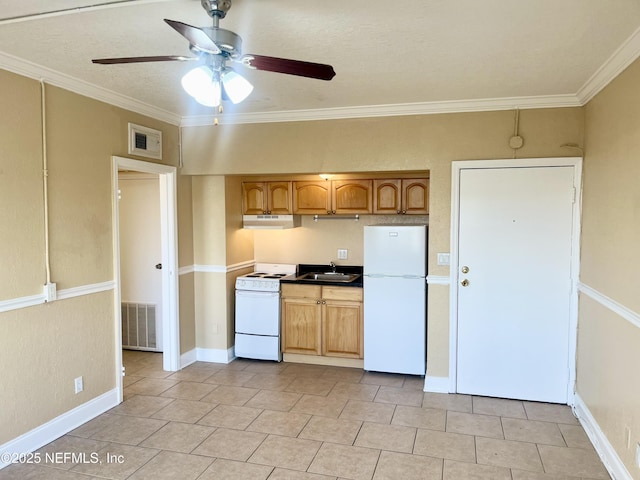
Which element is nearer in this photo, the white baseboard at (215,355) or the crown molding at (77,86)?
the crown molding at (77,86)

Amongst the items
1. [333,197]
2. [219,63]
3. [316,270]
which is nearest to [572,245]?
[333,197]

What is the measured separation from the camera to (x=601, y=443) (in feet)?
9.77

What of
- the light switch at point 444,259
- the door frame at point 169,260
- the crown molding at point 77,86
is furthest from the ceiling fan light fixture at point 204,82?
the light switch at point 444,259

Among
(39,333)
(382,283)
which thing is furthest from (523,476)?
(39,333)

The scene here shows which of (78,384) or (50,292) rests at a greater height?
(50,292)

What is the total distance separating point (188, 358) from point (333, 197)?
2.27 m

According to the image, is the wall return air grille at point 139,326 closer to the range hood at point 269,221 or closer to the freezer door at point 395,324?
the range hood at point 269,221

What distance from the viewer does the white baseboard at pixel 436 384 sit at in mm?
4074

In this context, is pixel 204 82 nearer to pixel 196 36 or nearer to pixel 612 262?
pixel 196 36

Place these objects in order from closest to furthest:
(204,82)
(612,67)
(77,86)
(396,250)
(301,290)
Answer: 1. (204,82)
2. (612,67)
3. (77,86)
4. (396,250)
5. (301,290)

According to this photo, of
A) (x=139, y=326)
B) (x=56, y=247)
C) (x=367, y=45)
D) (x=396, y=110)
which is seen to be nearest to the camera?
(x=367, y=45)

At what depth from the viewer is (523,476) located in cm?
275

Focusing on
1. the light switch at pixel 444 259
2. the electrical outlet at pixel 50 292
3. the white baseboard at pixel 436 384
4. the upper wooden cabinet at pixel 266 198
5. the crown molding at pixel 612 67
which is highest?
the crown molding at pixel 612 67

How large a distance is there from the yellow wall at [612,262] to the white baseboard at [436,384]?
1035 millimetres
